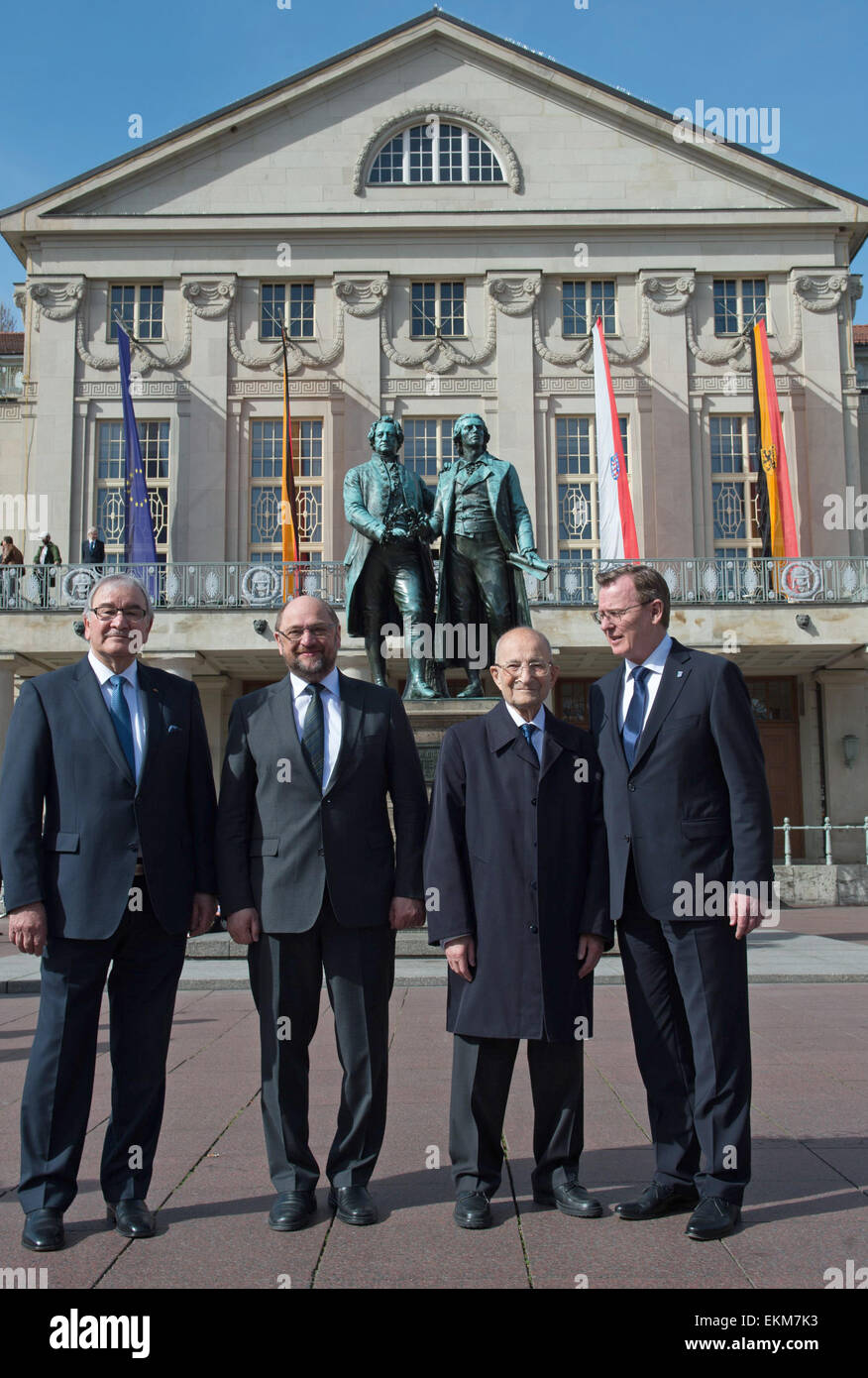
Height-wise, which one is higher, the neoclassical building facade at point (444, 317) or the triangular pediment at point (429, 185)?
the triangular pediment at point (429, 185)

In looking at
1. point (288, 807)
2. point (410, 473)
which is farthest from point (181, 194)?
point (288, 807)

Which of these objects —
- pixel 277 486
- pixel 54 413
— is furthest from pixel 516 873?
pixel 54 413

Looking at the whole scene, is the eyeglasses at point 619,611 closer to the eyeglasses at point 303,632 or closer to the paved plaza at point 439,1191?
the eyeglasses at point 303,632

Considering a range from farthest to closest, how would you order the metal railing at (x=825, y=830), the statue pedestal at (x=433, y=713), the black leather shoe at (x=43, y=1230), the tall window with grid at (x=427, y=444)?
the tall window with grid at (x=427, y=444)
the metal railing at (x=825, y=830)
the statue pedestal at (x=433, y=713)
the black leather shoe at (x=43, y=1230)

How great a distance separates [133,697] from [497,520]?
6435 mm

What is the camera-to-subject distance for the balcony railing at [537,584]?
26.4 meters

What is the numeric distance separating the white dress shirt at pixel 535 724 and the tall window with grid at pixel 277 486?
2679cm

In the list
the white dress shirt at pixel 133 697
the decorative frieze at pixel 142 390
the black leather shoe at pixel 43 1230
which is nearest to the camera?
the black leather shoe at pixel 43 1230

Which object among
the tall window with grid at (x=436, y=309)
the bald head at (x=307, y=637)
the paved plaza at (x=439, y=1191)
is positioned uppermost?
the tall window with grid at (x=436, y=309)

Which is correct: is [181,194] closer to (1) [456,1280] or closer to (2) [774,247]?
(2) [774,247]

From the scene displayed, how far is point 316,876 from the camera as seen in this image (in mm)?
4363

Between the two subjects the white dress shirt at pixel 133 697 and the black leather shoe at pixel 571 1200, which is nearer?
the black leather shoe at pixel 571 1200

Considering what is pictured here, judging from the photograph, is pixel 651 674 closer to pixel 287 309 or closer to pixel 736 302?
pixel 287 309

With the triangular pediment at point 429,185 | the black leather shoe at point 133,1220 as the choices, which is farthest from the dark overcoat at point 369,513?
the triangular pediment at point 429,185
